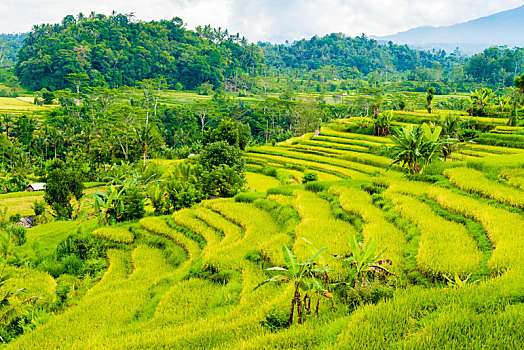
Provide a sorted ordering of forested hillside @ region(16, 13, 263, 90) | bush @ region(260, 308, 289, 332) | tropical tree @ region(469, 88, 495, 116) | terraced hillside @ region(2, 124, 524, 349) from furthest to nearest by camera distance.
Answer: forested hillside @ region(16, 13, 263, 90) < tropical tree @ region(469, 88, 495, 116) < bush @ region(260, 308, 289, 332) < terraced hillside @ region(2, 124, 524, 349)

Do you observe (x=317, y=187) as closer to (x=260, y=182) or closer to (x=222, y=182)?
(x=222, y=182)

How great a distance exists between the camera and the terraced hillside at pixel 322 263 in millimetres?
3477

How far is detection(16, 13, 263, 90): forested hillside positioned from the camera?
66.8m

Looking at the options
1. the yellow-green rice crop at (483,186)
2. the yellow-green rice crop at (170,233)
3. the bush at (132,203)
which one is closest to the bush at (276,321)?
the yellow-green rice crop at (170,233)

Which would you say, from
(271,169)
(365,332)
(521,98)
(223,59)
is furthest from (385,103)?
(365,332)

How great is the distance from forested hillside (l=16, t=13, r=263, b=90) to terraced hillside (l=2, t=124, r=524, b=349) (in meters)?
62.4

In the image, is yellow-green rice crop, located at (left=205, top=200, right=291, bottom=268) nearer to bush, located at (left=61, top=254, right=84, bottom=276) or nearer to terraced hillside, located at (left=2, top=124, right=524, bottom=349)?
terraced hillside, located at (left=2, top=124, right=524, bottom=349)

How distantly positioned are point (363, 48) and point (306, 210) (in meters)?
127

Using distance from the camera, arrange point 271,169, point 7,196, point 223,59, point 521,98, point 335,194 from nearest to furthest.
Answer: point 335,194, point 7,196, point 271,169, point 521,98, point 223,59

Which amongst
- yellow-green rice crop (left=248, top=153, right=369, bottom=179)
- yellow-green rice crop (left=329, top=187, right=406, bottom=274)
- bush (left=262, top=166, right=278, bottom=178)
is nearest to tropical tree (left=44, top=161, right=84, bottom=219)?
bush (left=262, top=166, right=278, bottom=178)

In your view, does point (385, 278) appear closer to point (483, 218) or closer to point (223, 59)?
point (483, 218)

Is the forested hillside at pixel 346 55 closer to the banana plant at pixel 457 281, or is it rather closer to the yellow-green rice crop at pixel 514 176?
the yellow-green rice crop at pixel 514 176

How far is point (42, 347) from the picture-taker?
4.68 m

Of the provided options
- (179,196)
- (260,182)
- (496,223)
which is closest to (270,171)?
(260,182)
